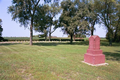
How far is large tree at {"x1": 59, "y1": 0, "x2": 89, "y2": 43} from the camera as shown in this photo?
2583cm

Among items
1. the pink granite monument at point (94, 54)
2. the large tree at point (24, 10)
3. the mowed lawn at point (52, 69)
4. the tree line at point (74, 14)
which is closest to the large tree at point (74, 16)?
the tree line at point (74, 14)

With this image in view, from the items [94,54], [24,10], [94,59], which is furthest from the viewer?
[24,10]

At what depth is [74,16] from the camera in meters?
26.8

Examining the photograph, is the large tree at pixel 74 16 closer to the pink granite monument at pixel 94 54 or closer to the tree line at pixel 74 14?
the tree line at pixel 74 14

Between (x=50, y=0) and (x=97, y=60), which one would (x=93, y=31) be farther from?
(x=97, y=60)

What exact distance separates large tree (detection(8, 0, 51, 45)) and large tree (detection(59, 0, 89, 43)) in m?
8.63

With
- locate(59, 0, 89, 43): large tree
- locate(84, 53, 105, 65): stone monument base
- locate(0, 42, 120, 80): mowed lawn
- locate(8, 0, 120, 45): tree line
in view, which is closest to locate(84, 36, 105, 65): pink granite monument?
locate(84, 53, 105, 65): stone monument base

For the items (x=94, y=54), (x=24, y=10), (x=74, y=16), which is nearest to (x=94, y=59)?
(x=94, y=54)

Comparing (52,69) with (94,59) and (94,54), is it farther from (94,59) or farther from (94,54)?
(94,54)

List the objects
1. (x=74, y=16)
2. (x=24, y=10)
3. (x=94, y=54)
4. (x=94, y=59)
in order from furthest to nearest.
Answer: (x=74, y=16) < (x=24, y=10) < (x=94, y=54) < (x=94, y=59)

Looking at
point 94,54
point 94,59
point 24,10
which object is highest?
point 24,10

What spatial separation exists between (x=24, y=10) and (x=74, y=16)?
39.0 ft

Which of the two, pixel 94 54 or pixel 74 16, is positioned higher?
pixel 74 16

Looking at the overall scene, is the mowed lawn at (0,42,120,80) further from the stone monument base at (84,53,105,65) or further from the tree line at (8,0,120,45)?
the tree line at (8,0,120,45)
